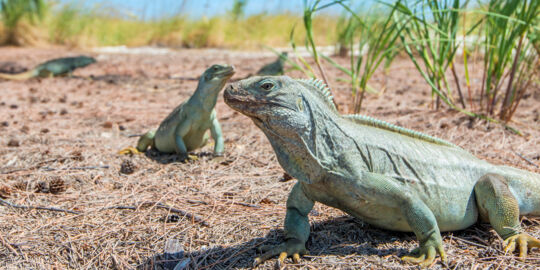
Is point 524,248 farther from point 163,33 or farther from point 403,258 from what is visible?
point 163,33

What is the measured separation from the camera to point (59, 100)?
27.6 ft

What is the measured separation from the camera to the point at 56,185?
12.7ft

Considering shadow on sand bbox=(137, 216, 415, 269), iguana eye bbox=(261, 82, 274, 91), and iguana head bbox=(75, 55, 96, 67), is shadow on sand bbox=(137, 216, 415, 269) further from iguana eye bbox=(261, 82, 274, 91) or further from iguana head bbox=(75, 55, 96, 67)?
iguana head bbox=(75, 55, 96, 67)

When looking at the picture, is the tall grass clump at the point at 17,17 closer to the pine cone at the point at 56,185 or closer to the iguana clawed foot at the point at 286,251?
the pine cone at the point at 56,185

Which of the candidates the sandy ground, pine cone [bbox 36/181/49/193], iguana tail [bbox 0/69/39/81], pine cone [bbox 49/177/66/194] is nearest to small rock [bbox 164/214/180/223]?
the sandy ground

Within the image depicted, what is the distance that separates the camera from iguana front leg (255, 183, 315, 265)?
2641 mm

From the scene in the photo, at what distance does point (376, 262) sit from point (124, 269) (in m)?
1.47

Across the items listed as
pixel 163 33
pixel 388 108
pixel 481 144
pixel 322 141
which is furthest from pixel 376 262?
pixel 163 33

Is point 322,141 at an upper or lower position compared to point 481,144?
upper

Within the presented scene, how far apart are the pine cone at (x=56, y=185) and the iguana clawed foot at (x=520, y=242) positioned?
3.37 m

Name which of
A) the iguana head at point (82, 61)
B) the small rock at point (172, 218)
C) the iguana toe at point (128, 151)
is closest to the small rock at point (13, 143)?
the iguana toe at point (128, 151)

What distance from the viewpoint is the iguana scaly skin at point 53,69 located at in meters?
10.8

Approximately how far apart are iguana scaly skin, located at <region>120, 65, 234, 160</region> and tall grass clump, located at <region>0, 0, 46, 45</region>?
600 inches

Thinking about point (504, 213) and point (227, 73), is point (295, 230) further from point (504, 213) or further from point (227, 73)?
point (227, 73)
